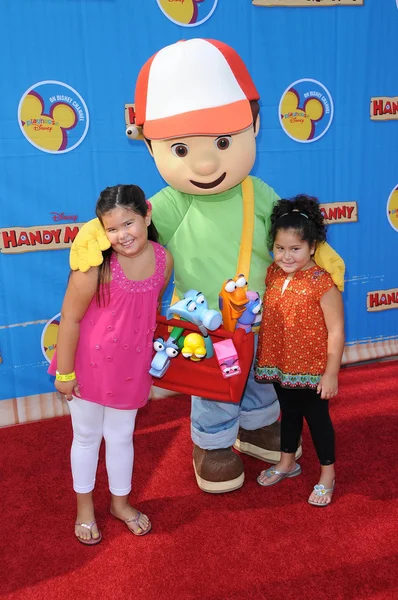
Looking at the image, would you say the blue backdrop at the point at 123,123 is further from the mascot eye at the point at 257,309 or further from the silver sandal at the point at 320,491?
the silver sandal at the point at 320,491

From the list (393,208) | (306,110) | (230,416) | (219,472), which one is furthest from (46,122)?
(393,208)

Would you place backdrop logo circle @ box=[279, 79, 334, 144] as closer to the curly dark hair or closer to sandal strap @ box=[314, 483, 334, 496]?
the curly dark hair

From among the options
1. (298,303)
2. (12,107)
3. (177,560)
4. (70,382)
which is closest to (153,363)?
(70,382)

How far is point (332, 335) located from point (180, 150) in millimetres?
754

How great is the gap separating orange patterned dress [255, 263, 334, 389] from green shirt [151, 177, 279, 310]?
169 millimetres

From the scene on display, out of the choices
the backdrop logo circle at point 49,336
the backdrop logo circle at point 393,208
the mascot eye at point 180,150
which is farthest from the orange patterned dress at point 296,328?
the backdrop logo circle at point 393,208

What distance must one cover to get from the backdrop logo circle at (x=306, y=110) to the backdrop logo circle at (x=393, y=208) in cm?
55

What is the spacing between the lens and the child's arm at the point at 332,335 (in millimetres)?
1835

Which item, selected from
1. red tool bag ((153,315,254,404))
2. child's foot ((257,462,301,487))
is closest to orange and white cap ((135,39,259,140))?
red tool bag ((153,315,254,404))

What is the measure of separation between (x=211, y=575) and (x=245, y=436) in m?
0.71

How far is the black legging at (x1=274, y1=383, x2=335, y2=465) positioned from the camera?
1966mm

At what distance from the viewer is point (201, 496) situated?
7.07 ft

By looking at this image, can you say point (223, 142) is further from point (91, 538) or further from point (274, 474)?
point (91, 538)

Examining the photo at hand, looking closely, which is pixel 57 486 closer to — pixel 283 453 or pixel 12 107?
pixel 283 453
